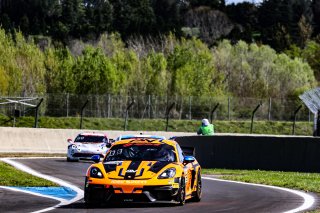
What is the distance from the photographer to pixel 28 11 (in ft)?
523

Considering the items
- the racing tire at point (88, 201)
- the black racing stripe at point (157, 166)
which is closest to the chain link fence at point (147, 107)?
the black racing stripe at point (157, 166)

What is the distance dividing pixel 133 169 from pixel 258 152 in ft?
48.7

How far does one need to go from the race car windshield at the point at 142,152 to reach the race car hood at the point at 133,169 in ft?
1.30

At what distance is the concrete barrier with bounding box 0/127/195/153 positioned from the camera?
43656 millimetres

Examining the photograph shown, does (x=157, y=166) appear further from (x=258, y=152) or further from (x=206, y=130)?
(x=206, y=130)

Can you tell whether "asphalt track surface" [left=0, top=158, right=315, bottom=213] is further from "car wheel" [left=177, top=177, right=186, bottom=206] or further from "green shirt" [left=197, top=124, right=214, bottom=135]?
"green shirt" [left=197, top=124, right=214, bottom=135]

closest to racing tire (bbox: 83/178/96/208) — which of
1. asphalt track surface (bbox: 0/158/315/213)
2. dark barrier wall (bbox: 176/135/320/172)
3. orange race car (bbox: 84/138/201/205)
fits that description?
orange race car (bbox: 84/138/201/205)

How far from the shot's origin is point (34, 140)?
148ft

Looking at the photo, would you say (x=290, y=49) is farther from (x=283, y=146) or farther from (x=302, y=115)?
(x=283, y=146)

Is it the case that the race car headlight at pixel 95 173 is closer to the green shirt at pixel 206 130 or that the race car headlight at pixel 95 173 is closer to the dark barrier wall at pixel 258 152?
the dark barrier wall at pixel 258 152

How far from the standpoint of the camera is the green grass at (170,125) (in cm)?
6088

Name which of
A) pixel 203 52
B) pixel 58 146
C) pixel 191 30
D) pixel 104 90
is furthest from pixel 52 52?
pixel 191 30

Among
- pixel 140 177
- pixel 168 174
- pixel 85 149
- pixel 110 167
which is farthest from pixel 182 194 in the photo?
pixel 85 149

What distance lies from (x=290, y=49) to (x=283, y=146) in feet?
407
